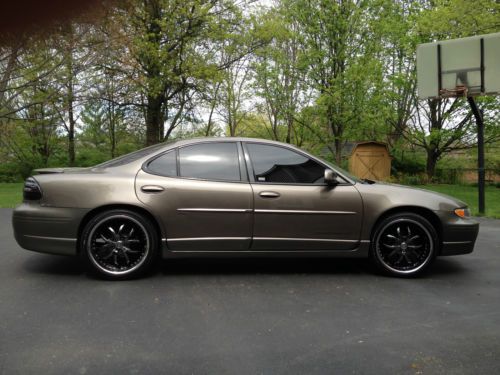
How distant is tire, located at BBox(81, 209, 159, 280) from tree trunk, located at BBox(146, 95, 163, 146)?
1614 cm

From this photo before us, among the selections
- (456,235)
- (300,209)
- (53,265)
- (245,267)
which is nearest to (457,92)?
(456,235)

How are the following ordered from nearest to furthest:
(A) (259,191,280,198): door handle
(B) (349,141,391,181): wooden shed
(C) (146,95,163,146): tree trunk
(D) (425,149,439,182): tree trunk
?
(A) (259,191,280,198): door handle → (B) (349,141,391,181): wooden shed → (C) (146,95,163,146): tree trunk → (D) (425,149,439,182): tree trunk

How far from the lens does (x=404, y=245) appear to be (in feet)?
14.9

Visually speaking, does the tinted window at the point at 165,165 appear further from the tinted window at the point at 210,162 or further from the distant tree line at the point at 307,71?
the distant tree line at the point at 307,71

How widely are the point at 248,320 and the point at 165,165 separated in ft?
6.44

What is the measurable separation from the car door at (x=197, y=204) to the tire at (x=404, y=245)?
141cm

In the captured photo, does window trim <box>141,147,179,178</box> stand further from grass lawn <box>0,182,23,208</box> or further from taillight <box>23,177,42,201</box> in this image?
grass lawn <box>0,182,23,208</box>

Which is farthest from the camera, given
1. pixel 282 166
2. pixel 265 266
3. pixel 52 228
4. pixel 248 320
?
pixel 265 266

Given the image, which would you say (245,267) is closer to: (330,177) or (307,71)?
(330,177)

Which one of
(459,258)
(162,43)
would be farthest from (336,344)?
(162,43)

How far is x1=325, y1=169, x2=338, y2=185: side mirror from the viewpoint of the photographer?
14.6 feet

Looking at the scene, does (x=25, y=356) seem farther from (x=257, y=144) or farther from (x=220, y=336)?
(x=257, y=144)

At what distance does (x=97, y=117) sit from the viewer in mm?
27922

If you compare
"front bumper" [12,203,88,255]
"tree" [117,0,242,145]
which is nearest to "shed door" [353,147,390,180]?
"tree" [117,0,242,145]
